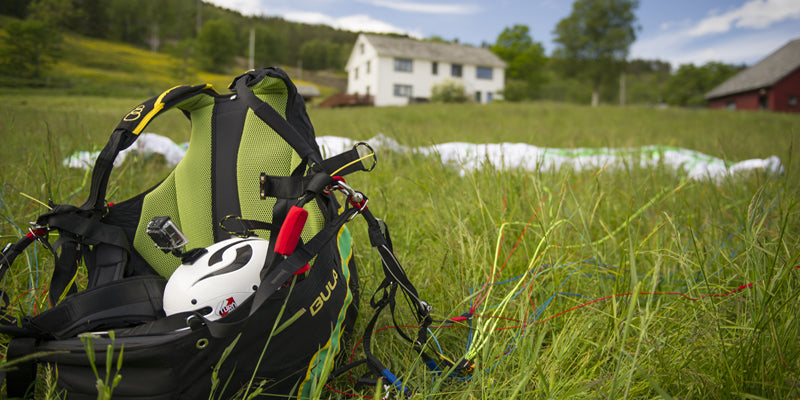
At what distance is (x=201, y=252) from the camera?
1457mm

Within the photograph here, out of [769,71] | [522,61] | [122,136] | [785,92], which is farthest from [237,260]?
[522,61]

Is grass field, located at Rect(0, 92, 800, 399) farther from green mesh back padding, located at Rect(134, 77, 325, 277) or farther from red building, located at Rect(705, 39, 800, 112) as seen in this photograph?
red building, located at Rect(705, 39, 800, 112)

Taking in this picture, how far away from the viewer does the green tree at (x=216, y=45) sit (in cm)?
1490

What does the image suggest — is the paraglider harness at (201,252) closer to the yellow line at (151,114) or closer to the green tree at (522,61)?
the yellow line at (151,114)

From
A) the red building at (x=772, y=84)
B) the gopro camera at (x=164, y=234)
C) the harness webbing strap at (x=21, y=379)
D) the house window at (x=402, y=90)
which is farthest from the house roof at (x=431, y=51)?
the harness webbing strap at (x=21, y=379)

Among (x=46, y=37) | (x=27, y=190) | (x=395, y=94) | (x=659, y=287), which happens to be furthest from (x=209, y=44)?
(x=395, y=94)

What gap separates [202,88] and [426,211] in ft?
5.57

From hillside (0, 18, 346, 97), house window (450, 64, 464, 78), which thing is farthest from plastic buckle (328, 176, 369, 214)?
house window (450, 64, 464, 78)

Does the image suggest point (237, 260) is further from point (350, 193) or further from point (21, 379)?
point (21, 379)

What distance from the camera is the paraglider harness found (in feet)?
3.41

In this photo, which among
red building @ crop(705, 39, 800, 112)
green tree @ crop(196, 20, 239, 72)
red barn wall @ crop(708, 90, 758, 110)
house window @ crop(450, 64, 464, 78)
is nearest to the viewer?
green tree @ crop(196, 20, 239, 72)

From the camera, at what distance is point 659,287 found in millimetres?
2072

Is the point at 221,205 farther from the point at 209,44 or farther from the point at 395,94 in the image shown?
the point at 395,94

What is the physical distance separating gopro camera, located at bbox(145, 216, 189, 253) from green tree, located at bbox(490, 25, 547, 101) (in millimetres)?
61373
